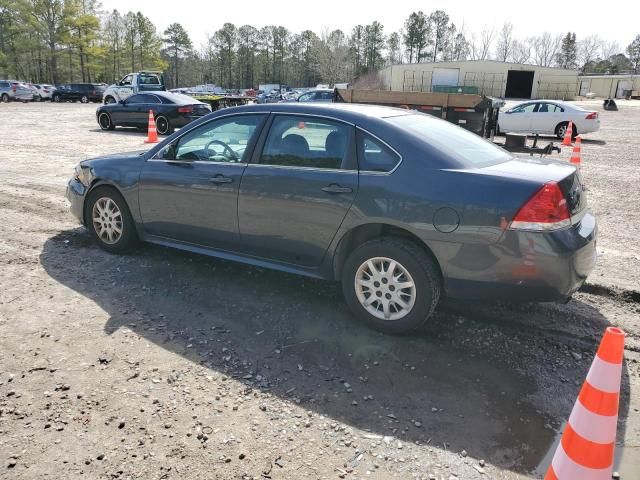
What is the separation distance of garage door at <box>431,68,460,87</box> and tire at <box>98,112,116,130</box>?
5256cm

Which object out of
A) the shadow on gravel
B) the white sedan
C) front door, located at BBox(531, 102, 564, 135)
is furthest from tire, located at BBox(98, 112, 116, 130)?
front door, located at BBox(531, 102, 564, 135)

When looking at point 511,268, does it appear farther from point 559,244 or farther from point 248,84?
point 248,84

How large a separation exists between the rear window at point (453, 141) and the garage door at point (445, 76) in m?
64.0

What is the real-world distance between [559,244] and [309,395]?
184 cm

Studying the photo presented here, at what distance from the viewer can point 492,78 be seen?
6475cm

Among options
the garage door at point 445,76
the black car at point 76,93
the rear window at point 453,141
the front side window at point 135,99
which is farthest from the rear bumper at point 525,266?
the garage door at point 445,76

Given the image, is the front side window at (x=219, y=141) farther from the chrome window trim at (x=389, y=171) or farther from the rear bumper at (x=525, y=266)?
the rear bumper at (x=525, y=266)

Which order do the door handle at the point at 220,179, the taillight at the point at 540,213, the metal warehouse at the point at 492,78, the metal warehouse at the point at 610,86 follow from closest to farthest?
1. the taillight at the point at 540,213
2. the door handle at the point at 220,179
3. the metal warehouse at the point at 492,78
4. the metal warehouse at the point at 610,86

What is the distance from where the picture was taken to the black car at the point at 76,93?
4294 cm

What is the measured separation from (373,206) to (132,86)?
24.9 metres

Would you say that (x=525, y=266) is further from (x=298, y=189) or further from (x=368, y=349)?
(x=298, y=189)

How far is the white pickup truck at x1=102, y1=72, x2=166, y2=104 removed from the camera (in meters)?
25.5

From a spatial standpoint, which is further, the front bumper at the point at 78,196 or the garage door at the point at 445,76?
the garage door at the point at 445,76

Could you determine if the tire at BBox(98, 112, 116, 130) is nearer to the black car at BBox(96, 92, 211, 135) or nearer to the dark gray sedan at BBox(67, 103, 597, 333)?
the black car at BBox(96, 92, 211, 135)
